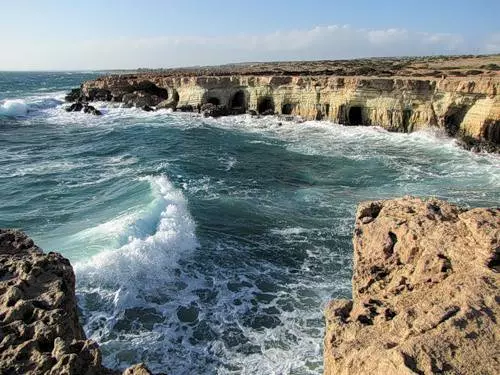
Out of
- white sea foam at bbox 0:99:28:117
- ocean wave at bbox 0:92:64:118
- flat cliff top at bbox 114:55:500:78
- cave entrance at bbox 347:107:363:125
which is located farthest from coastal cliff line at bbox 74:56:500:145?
white sea foam at bbox 0:99:28:117

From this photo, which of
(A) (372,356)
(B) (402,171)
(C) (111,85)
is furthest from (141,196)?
(C) (111,85)

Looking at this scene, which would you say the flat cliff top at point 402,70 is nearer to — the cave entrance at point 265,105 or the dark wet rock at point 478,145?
the cave entrance at point 265,105

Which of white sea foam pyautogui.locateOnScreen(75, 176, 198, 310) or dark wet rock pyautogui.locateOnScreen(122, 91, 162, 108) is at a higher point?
white sea foam pyautogui.locateOnScreen(75, 176, 198, 310)

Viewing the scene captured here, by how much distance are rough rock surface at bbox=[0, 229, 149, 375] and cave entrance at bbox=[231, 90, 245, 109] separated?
122 feet

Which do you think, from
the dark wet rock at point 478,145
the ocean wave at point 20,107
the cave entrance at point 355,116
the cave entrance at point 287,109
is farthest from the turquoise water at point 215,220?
the ocean wave at point 20,107

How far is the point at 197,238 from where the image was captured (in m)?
14.7

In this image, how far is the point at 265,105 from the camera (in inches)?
1673

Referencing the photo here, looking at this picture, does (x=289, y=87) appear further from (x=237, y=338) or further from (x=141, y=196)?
(x=237, y=338)

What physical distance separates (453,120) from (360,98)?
694cm

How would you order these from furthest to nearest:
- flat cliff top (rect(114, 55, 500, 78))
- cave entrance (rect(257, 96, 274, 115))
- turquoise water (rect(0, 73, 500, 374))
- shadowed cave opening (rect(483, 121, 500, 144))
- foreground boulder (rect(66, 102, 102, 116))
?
foreground boulder (rect(66, 102, 102, 116)) < cave entrance (rect(257, 96, 274, 115)) < flat cliff top (rect(114, 55, 500, 78)) < shadowed cave opening (rect(483, 121, 500, 144)) < turquoise water (rect(0, 73, 500, 374))

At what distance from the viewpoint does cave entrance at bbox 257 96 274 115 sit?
4150 cm

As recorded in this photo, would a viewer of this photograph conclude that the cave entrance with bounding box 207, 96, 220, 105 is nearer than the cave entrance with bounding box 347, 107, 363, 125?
No

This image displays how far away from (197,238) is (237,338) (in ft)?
18.4

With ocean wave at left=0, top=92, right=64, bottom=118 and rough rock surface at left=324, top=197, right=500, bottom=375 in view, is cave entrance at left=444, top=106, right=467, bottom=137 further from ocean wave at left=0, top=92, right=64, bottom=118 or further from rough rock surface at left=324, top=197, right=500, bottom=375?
ocean wave at left=0, top=92, right=64, bottom=118
